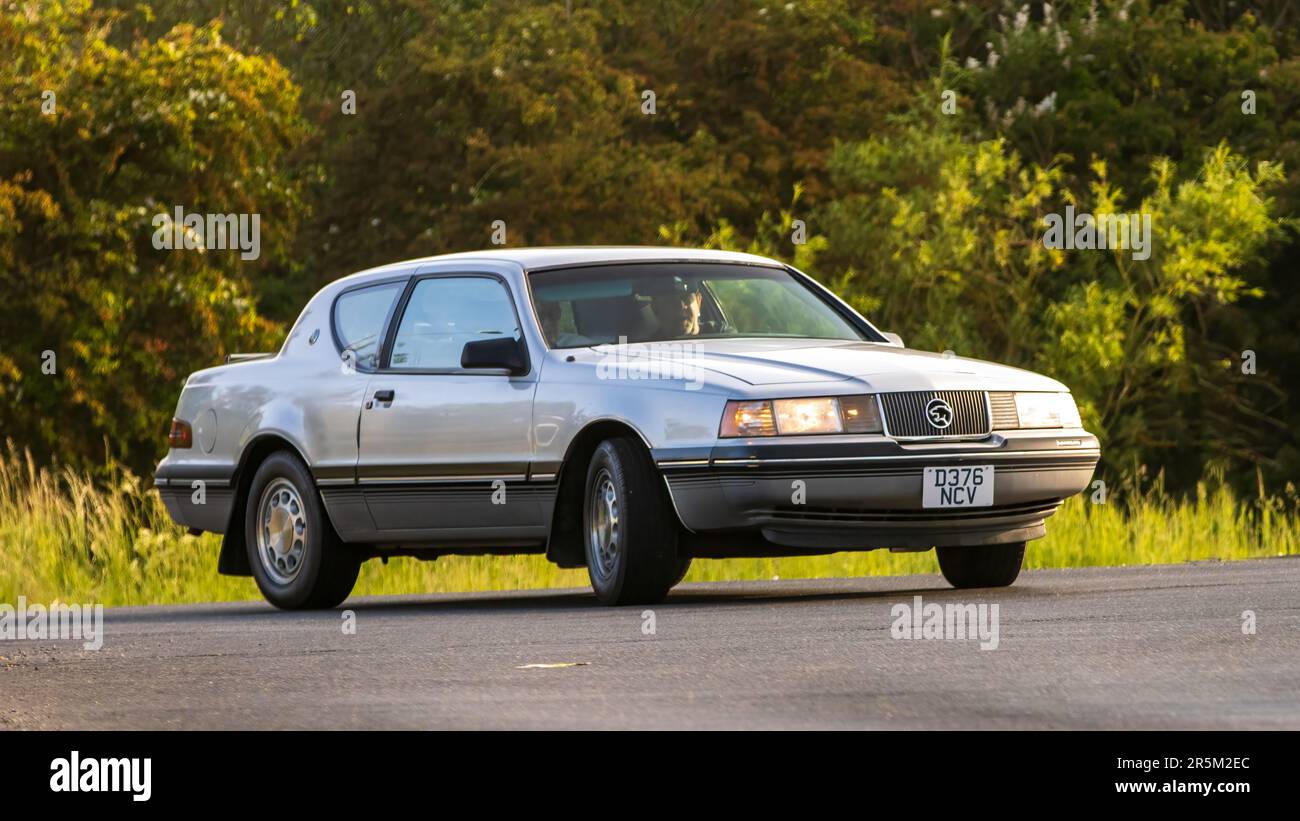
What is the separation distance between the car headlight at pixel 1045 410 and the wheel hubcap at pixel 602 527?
1832 millimetres

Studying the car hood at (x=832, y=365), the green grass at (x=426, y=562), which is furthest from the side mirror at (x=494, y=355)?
the green grass at (x=426, y=562)

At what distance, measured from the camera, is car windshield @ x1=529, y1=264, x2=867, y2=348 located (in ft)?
38.4

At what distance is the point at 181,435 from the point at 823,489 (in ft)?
14.2

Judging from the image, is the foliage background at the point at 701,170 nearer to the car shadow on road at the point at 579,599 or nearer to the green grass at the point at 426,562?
the green grass at the point at 426,562

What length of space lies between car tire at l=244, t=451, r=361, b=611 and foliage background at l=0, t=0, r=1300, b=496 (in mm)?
13109

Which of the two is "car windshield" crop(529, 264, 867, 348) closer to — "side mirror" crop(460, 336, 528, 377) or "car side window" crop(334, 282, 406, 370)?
"side mirror" crop(460, 336, 528, 377)

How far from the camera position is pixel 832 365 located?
11.0 m

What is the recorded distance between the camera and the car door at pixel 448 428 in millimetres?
11531

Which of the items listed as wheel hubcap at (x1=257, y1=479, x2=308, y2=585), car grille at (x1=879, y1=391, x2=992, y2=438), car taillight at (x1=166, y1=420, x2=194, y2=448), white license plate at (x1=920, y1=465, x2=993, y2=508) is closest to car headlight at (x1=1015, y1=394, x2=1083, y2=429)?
car grille at (x1=879, y1=391, x2=992, y2=438)

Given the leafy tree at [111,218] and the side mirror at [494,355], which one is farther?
the leafy tree at [111,218]

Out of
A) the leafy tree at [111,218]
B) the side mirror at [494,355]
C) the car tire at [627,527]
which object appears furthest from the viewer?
the leafy tree at [111,218]

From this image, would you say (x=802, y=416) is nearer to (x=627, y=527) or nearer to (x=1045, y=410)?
(x=627, y=527)
